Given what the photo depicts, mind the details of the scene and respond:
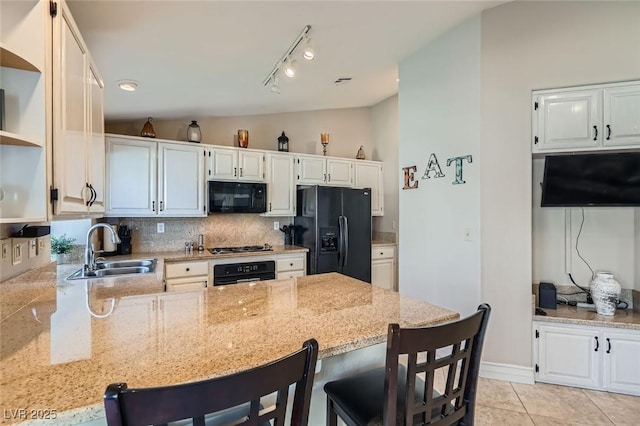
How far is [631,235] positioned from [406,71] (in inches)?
99.5

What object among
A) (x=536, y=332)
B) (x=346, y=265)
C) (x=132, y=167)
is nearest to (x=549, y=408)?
(x=536, y=332)

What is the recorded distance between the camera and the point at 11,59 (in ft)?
3.09

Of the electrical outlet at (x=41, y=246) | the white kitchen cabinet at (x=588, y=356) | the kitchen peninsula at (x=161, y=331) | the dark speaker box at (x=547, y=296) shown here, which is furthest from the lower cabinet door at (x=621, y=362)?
the electrical outlet at (x=41, y=246)

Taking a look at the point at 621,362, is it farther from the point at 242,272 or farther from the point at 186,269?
the point at 186,269

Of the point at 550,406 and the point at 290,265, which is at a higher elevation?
the point at 290,265

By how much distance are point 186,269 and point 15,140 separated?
245cm

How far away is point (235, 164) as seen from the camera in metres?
3.75

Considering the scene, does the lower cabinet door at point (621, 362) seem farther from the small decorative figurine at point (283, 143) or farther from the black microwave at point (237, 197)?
the small decorative figurine at point (283, 143)

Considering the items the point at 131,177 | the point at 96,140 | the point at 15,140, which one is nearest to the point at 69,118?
the point at 15,140

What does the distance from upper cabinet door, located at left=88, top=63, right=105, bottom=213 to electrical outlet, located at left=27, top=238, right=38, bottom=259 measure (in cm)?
33

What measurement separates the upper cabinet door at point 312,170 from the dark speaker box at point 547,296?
2786 mm

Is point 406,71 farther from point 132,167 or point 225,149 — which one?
point 132,167

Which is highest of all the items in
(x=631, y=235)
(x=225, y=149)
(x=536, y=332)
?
(x=225, y=149)

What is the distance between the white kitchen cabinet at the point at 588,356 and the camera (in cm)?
229
